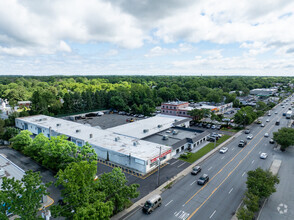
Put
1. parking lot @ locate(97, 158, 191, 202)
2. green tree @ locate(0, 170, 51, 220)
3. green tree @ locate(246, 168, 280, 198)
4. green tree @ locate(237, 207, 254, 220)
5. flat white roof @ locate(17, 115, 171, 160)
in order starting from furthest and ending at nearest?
flat white roof @ locate(17, 115, 171, 160)
parking lot @ locate(97, 158, 191, 202)
green tree @ locate(246, 168, 280, 198)
green tree @ locate(237, 207, 254, 220)
green tree @ locate(0, 170, 51, 220)

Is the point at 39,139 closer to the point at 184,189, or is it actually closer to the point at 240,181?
the point at 184,189

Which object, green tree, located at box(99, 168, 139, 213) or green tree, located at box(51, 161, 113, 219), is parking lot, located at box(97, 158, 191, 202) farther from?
green tree, located at box(51, 161, 113, 219)

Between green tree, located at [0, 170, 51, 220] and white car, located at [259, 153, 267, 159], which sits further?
white car, located at [259, 153, 267, 159]

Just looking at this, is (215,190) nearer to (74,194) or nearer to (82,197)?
(82,197)

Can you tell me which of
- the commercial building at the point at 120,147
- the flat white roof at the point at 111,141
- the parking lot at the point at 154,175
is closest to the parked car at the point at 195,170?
the parking lot at the point at 154,175

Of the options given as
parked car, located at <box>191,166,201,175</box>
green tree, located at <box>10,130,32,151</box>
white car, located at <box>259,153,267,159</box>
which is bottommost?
white car, located at <box>259,153,267,159</box>

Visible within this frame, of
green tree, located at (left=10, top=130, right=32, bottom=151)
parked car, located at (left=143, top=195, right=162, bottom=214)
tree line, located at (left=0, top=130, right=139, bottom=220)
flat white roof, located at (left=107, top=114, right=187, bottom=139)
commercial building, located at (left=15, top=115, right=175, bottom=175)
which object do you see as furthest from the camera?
flat white roof, located at (left=107, top=114, right=187, bottom=139)

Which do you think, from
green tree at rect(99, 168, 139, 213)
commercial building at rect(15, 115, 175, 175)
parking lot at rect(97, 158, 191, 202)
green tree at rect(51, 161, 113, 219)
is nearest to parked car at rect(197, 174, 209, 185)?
parking lot at rect(97, 158, 191, 202)

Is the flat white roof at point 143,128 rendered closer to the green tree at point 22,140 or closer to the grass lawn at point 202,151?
the grass lawn at point 202,151
